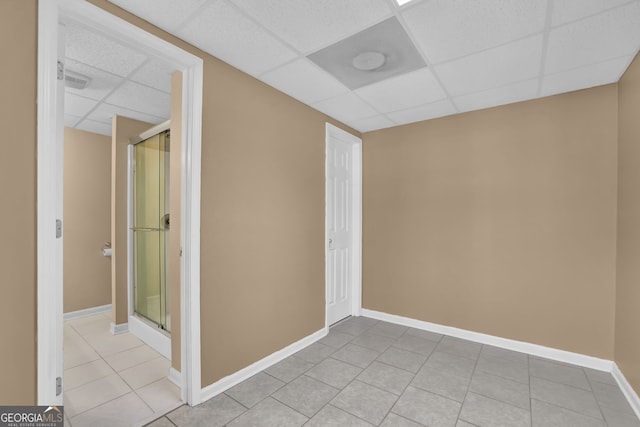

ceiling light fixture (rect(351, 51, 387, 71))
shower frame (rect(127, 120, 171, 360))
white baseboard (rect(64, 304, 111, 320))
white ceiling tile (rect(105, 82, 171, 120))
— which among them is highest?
ceiling light fixture (rect(351, 51, 387, 71))

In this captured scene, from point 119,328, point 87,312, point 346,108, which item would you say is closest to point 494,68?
point 346,108

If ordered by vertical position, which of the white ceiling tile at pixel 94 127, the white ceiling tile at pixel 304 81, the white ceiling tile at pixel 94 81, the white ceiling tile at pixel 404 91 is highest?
the white ceiling tile at pixel 304 81

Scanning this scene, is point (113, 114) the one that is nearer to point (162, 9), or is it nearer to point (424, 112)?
point (162, 9)

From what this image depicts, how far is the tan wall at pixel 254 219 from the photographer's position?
2.23 metres

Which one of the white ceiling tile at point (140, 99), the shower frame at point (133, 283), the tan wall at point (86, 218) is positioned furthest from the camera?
the tan wall at point (86, 218)

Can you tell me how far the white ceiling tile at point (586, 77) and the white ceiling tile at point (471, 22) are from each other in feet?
2.93

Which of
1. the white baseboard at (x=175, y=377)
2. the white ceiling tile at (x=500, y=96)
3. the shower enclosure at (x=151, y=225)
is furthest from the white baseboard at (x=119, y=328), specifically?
the white ceiling tile at (x=500, y=96)

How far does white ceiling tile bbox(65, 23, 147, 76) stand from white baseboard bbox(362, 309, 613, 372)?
3930mm

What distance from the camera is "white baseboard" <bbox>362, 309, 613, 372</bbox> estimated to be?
2672 mm

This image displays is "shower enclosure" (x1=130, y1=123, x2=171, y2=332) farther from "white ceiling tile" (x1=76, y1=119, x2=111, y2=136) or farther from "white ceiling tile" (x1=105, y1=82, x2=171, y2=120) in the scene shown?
"white ceiling tile" (x1=76, y1=119, x2=111, y2=136)

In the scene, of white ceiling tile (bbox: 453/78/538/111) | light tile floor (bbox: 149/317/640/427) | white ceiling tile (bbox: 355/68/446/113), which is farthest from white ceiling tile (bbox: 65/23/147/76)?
white ceiling tile (bbox: 453/78/538/111)

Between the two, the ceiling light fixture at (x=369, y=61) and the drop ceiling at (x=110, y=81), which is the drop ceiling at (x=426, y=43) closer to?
the drop ceiling at (x=110, y=81)

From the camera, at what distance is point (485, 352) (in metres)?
2.99
